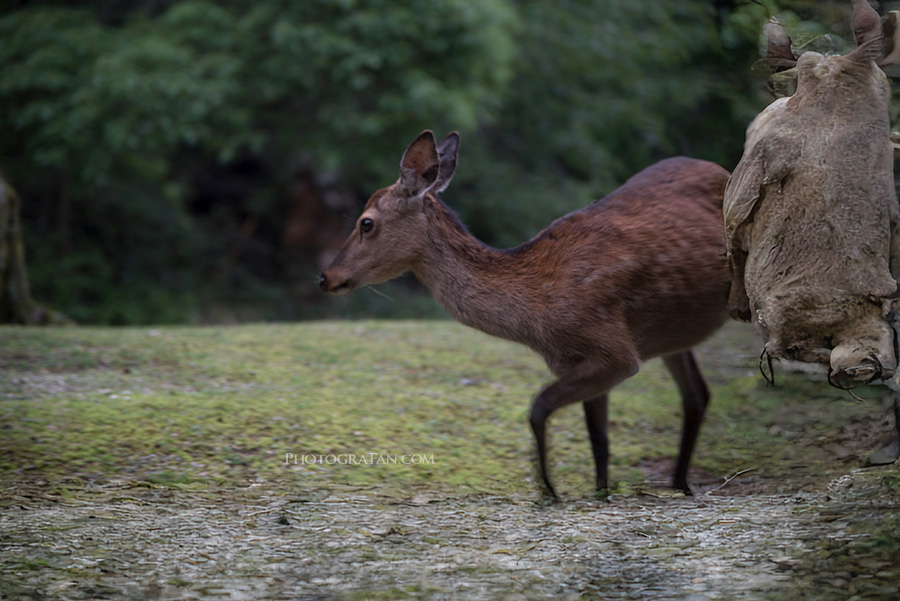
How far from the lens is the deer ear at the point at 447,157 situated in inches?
221

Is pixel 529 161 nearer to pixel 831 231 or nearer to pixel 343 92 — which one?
pixel 343 92

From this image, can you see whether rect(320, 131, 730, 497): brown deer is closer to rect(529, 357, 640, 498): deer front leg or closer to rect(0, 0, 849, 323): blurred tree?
rect(529, 357, 640, 498): deer front leg

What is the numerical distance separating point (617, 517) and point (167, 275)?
9998 mm

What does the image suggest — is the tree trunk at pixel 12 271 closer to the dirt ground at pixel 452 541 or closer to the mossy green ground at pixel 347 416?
the mossy green ground at pixel 347 416

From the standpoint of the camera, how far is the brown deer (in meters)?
4.93

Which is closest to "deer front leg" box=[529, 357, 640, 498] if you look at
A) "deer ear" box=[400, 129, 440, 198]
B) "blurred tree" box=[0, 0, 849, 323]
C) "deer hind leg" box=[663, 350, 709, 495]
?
"deer hind leg" box=[663, 350, 709, 495]

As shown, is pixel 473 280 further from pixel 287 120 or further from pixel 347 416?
pixel 287 120

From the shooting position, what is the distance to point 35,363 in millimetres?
6871

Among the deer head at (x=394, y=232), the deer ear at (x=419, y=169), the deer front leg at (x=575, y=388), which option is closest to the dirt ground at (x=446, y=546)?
the deer front leg at (x=575, y=388)

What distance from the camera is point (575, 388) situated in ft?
15.9

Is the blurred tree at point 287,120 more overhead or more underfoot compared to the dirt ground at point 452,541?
more overhead

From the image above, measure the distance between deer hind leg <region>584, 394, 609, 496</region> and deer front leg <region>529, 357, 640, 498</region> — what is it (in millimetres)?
415

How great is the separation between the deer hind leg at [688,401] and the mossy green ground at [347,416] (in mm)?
272

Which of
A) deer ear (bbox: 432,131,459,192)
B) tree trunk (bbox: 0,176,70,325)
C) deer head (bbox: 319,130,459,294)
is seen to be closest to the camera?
deer head (bbox: 319,130,459,294)
